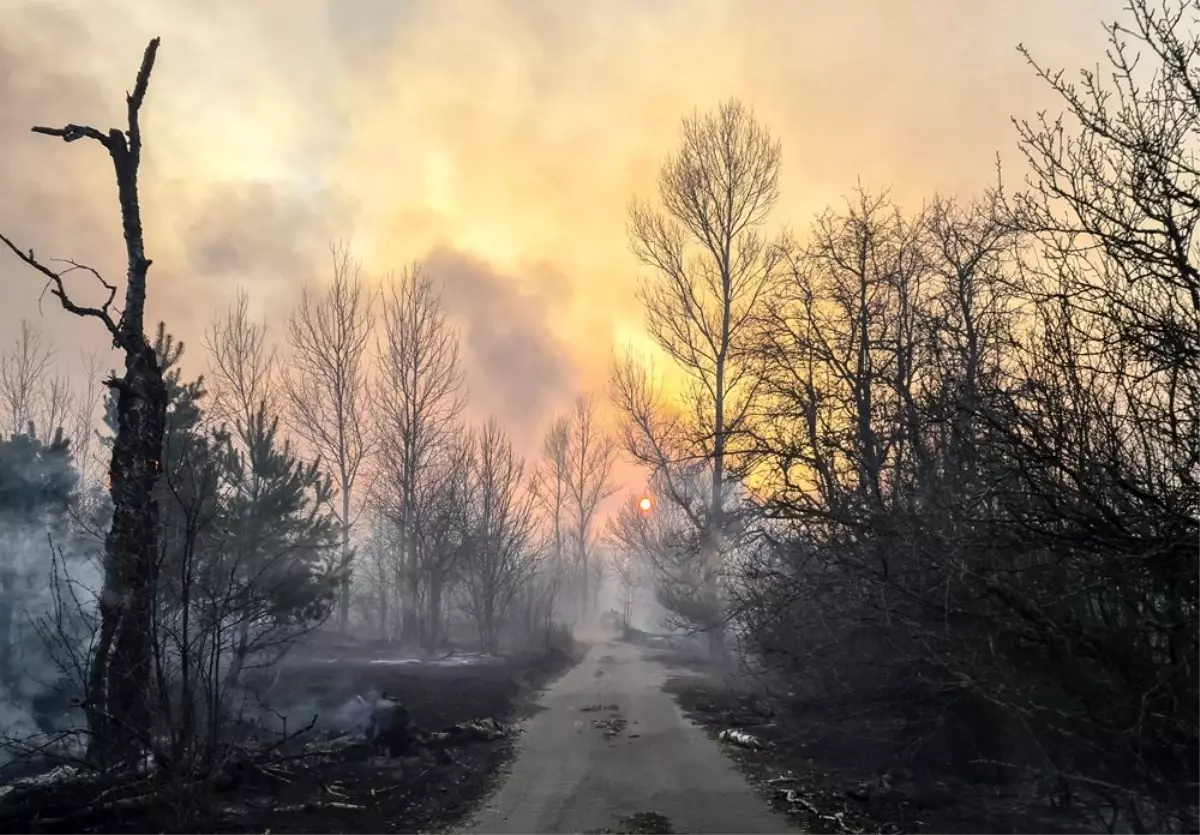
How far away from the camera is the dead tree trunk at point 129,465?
798 cm

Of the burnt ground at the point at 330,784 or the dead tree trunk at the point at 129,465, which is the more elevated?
the dead tree trunk at the point at 129,465

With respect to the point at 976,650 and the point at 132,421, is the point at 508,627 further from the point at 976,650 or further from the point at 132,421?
the point at 976,650

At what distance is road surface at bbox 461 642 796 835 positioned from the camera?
8.23 metres

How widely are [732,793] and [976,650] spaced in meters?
4.71

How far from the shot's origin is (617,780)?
1020 centimetres

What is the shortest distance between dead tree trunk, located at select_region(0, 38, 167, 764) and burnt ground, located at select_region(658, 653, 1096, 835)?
7741mm

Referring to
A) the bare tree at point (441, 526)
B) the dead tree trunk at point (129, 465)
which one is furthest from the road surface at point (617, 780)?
the bare tree at point (441, 526)

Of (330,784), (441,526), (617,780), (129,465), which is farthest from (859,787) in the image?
(441,526)

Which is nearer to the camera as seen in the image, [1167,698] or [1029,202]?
[1167,698]

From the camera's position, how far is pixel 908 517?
267 inches

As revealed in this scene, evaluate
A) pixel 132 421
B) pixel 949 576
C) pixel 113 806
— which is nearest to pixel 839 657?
pixel 949 576

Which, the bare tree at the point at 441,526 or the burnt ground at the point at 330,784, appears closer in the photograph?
the burnt ground at the point at 330,784

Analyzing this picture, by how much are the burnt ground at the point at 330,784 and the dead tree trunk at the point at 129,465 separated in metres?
0.70

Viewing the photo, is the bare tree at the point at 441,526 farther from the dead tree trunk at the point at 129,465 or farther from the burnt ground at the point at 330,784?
the dead tree trunk at the point at 129,465
